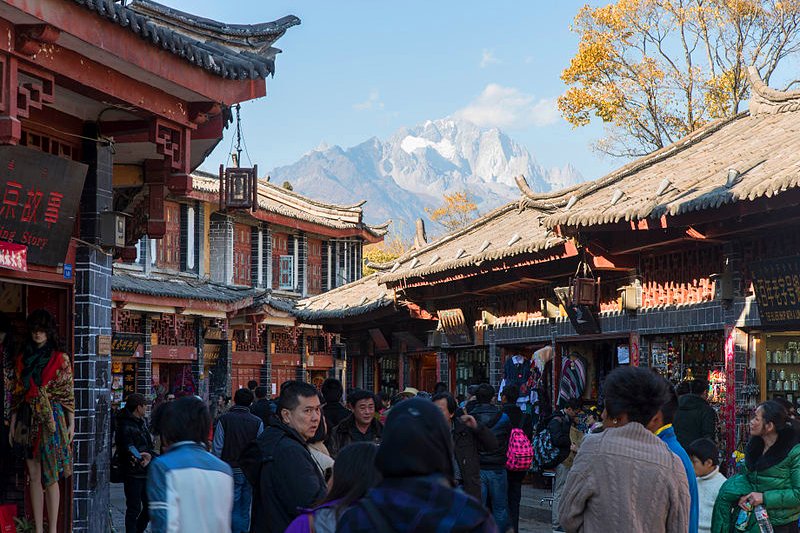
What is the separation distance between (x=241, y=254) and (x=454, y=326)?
46.7 ft

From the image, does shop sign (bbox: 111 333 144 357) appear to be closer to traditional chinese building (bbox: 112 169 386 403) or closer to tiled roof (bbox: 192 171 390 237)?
traditional chinese building (bbox: 112 169 386 403)

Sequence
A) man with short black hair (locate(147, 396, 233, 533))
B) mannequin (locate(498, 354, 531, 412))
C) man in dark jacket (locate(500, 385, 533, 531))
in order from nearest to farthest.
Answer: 1. man with short black hair (locate(147, 396, 233, 533))
2. man in dark jacket (locate(500, 385, 533, 531))
3. mannequin (locate(498, 354, 531, 412))

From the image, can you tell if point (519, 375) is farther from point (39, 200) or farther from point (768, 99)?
point (39, 200)

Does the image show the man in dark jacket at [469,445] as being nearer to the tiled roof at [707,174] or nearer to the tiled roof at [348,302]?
the tiled roof at [707,174]

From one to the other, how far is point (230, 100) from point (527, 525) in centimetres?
718

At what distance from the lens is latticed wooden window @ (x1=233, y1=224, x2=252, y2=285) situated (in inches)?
1354

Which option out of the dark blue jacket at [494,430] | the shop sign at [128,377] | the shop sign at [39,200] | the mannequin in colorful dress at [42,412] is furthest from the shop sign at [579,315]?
the shop sign at [128,377]

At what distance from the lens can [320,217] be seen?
38781 millimetres

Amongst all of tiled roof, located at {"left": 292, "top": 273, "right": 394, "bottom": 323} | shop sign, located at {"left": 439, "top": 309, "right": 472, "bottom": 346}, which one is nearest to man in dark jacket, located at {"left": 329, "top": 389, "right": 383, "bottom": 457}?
shop sign, located at {"left": 439, "top": 309, "right": 472, "bottom": 346}

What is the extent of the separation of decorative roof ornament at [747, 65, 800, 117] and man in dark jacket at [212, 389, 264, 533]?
29.2 ft

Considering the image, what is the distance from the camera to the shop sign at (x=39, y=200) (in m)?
9.75

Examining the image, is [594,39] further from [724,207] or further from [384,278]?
[724,207]

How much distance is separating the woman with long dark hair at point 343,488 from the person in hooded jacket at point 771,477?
4.19m

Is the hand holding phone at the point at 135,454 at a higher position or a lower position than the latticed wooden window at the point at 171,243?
lower
